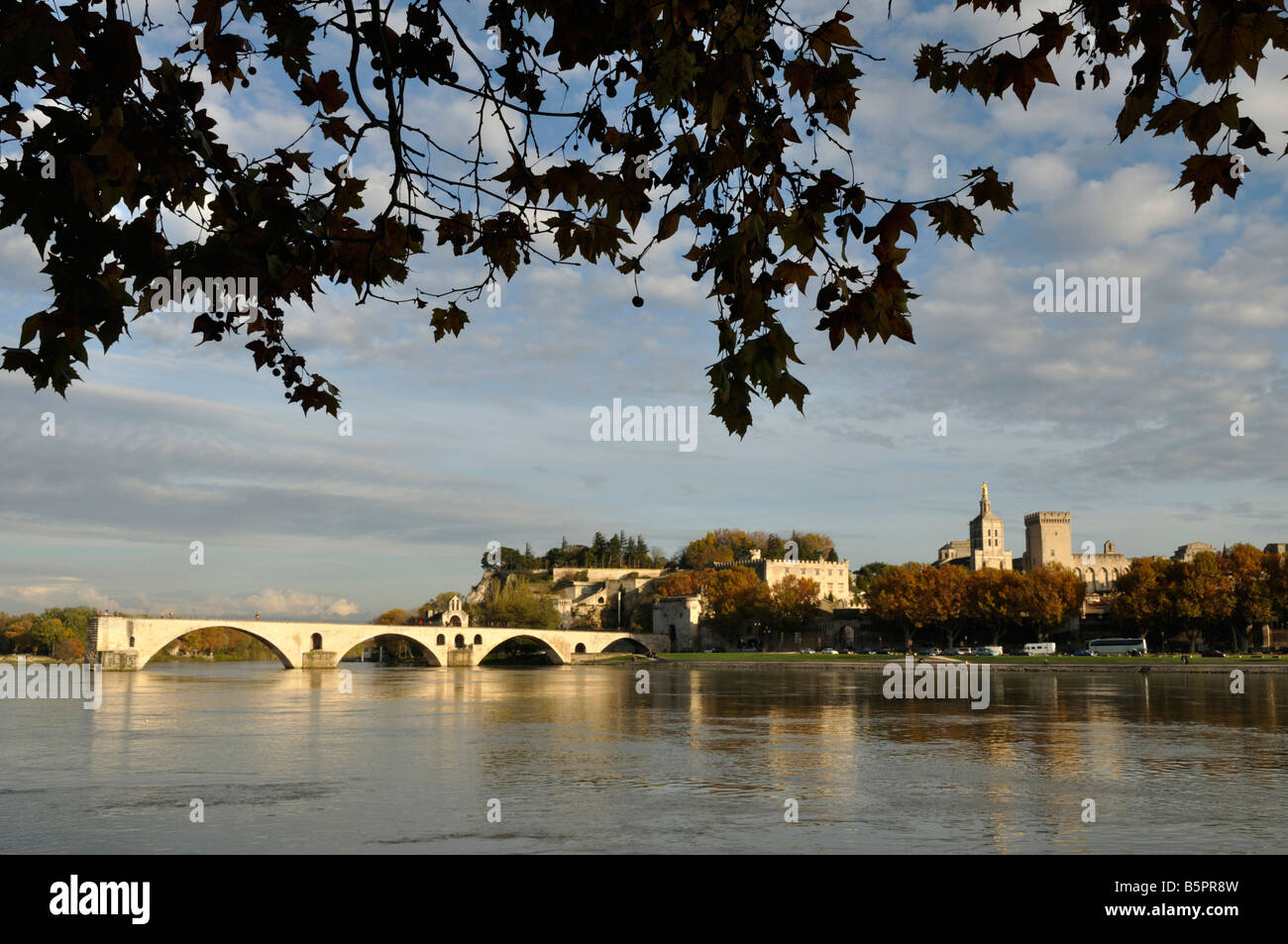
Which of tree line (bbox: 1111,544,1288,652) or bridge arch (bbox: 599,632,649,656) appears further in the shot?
bridge arch (bbox: 599,632,649,656)

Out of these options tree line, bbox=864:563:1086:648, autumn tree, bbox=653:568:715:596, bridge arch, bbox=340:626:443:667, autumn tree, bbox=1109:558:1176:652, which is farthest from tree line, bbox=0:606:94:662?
autumn tree, bbox=1109:558:1176:652

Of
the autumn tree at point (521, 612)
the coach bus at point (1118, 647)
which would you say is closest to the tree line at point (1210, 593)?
the coach bus at point (1118, 647)

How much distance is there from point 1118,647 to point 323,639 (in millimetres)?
48301

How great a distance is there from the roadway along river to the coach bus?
36.5 metres

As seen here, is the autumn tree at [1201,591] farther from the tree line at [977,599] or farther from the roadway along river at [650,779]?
the roadway along river at [650,779]

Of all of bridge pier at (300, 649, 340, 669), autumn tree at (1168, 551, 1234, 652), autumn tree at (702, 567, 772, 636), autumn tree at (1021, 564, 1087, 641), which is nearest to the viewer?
autumn tree at (1168, 551, 1234, 652)

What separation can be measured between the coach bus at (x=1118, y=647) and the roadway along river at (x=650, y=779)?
120 ft

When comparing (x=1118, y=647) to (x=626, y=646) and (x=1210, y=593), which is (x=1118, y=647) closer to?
(x=1210, y=593)

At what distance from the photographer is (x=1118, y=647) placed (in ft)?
218

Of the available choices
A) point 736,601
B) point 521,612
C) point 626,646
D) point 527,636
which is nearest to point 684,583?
point 626,646

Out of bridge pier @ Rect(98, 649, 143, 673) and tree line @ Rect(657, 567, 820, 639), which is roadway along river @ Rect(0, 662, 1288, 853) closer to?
bridge pier @ Rect(98, 649, 143, 673)

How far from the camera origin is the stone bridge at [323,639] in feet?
192

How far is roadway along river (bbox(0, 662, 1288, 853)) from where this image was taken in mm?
11070
